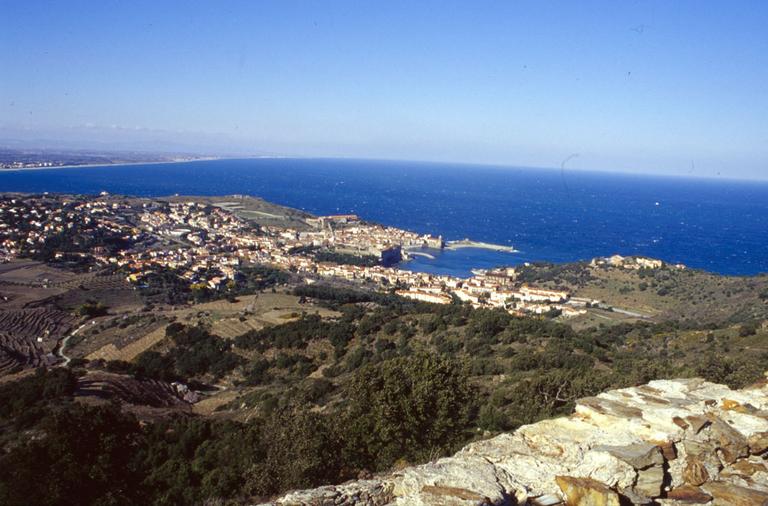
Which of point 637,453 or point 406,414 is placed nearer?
point 637,453

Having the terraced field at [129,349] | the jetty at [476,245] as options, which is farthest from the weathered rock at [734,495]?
the jetty at [476,245]

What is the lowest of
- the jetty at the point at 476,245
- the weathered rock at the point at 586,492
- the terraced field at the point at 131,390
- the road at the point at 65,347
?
the road at the point at 65,347

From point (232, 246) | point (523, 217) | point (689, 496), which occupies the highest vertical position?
point (689, 496)

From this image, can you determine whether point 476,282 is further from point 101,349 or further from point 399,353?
point 101,349

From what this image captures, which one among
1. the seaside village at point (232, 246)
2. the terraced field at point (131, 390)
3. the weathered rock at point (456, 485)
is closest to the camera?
the weathered rock at point (456, 485)

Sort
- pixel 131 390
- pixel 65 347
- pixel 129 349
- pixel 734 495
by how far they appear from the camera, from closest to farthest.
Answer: pixel 734 495
pixel 131 390
pixel 129 349
pixel 65 347

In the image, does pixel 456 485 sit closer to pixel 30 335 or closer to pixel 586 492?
pixel 586 492

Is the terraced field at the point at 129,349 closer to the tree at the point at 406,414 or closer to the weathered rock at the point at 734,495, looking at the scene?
the tree at the point at 406,414

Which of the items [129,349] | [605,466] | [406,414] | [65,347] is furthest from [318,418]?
[65,347]
